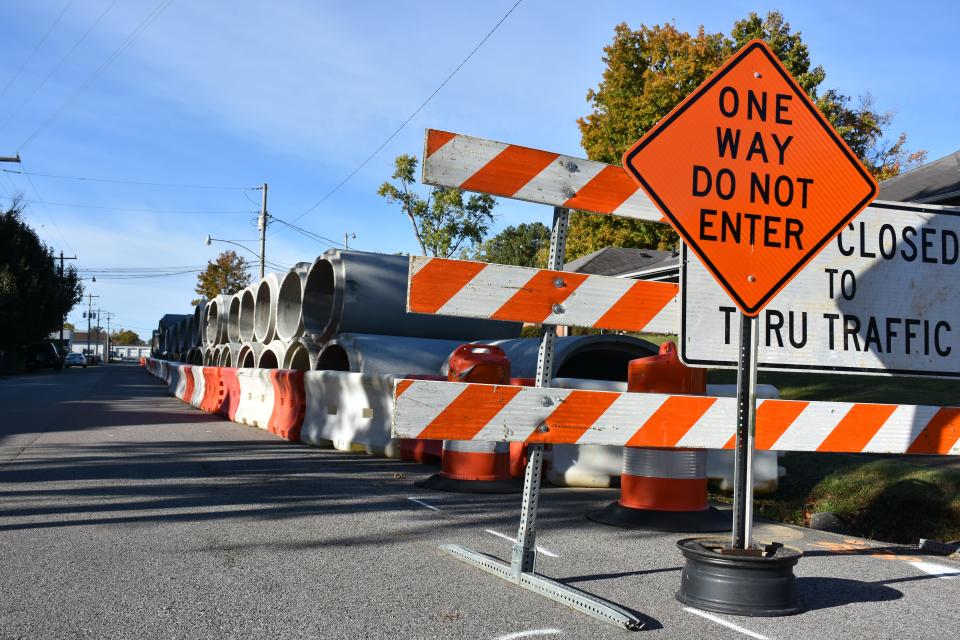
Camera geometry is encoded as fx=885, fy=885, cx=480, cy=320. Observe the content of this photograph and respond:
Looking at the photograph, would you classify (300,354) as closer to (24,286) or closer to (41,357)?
(24,286)

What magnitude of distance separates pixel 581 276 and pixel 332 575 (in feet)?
6.93

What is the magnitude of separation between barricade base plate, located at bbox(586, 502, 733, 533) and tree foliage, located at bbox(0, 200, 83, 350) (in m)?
49.7

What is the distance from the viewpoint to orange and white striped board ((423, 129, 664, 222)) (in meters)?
4.48

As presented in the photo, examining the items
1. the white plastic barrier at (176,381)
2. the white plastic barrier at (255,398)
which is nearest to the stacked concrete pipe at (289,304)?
the white plastic barrier at (255,398)

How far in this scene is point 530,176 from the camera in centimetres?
459

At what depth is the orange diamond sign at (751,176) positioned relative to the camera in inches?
167

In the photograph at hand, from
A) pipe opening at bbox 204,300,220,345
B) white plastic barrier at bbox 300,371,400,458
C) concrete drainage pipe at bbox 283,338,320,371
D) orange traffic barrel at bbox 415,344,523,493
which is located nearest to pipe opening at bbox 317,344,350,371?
concrete drainage pipe at bbox 283,338,320,371

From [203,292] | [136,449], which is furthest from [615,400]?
[203,292]

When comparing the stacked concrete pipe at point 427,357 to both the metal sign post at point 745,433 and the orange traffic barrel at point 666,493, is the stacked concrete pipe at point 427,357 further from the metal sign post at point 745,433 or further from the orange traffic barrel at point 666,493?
the metal sign post at point 745,433

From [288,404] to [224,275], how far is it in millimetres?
72767

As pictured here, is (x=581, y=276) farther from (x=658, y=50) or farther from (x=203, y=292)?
(x=203, y=292)

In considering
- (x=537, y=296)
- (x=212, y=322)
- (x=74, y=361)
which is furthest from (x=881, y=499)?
(x=74, y=361)

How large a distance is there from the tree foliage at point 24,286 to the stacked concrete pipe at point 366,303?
37877mm

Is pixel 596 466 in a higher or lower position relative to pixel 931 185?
lower
